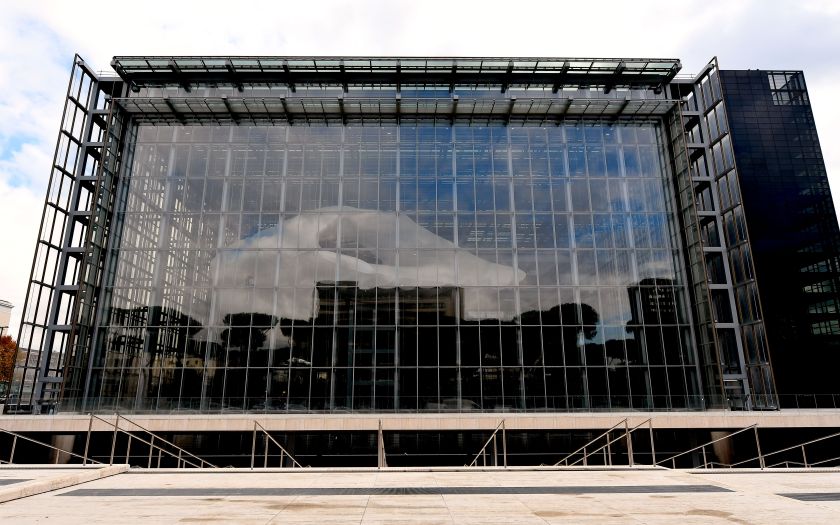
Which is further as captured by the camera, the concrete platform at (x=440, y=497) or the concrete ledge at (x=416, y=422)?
the concrete ledge at (x=416, y=422)

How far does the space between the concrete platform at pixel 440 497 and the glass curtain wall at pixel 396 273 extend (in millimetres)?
16792

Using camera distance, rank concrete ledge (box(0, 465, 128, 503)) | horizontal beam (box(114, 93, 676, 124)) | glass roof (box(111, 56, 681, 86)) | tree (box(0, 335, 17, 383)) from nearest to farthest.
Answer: concrete ledge (box(0, 465, 128, 503)) → glass roof (box(111, 56, 681, 86)) → horizontal beam (box(114, 93, 676, 124)) → tree (box(0, 335, 17, 383))

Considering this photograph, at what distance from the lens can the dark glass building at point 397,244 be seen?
32344mm

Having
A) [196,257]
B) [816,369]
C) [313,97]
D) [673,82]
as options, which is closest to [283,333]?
[196,257]

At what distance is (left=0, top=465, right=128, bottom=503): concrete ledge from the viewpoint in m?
10.9

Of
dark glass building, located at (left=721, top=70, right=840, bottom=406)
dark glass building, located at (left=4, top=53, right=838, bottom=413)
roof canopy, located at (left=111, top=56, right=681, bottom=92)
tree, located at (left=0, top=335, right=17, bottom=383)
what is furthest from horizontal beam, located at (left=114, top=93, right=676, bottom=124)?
tree, located at (left=0, top=335, right=17, bottom=383)

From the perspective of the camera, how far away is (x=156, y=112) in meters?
37.5

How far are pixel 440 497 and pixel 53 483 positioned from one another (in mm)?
9525

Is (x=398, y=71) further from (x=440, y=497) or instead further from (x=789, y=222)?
(x=789, y=222)

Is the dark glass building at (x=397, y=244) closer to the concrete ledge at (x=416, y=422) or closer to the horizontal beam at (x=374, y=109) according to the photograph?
the horizontal beam at (x=374, y=109)

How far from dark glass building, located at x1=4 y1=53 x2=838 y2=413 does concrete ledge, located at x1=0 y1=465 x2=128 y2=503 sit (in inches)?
675

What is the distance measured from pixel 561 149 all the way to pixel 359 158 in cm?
1527

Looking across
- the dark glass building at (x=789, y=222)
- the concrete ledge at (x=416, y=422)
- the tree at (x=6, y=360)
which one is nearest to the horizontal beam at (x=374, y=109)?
the concrete ledge at (x=416, y=422)

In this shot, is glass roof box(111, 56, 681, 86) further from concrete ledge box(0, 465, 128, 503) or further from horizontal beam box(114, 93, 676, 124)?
concrete ledge box(0, 465, 128, 503)
